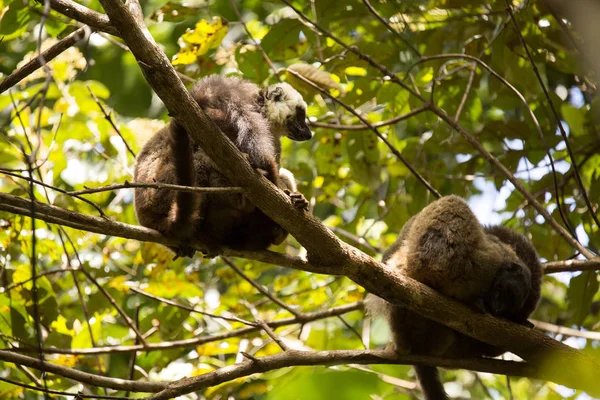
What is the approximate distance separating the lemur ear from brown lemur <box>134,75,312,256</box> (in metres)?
0.42

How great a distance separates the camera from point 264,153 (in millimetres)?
4418

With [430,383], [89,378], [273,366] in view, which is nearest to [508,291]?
[430,383]

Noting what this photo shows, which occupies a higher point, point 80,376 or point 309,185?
point 309,185

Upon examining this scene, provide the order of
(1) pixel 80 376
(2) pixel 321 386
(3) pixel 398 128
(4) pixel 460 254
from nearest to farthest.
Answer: (2) pixel 321 386 < (1) pixel 80 376 < (4) pixel 460 254 < (3) pixel 398 128

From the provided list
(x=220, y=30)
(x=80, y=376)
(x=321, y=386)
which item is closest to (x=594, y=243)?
(x=220, y=30)

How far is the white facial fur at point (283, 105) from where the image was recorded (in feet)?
18.0

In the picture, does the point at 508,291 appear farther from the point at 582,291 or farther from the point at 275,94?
the point at 275,94

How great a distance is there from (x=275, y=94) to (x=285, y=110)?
0.57 feet

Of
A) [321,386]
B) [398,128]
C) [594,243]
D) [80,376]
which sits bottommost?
[321,386]

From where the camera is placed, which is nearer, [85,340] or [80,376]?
[80,376]

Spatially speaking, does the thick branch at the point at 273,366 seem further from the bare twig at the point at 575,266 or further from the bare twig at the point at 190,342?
the bare twig at the point at 575,266

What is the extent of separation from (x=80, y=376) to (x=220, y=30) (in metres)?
3.29

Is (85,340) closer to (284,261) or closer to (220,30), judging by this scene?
(284,261)

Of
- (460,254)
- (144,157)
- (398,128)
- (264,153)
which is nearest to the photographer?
(264,153)
